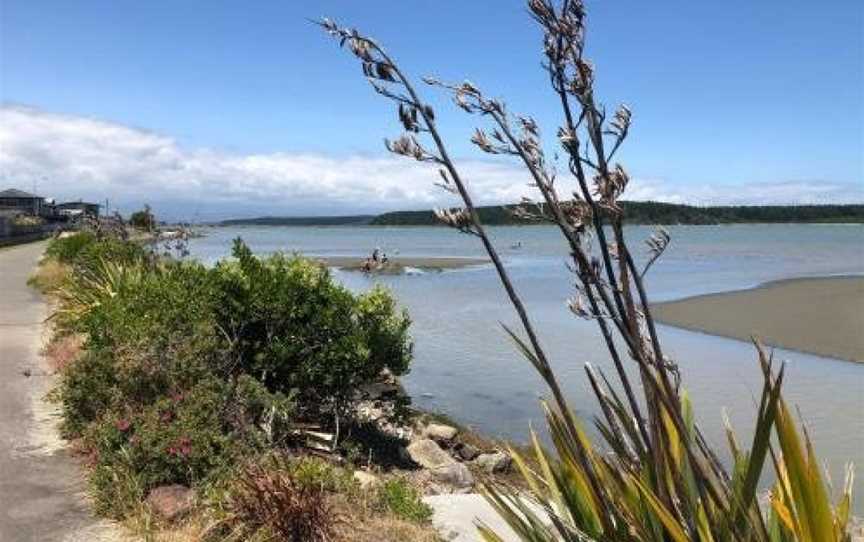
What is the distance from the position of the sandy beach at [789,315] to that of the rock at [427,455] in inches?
431

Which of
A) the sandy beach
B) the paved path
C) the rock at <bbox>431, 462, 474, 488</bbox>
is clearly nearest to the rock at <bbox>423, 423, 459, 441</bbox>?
the rock at <bbox>431, 462, 474, 488</bbox>

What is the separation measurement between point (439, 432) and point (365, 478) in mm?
3599

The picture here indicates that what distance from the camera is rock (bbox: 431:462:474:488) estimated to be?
7.91 meters

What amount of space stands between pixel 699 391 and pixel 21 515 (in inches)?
412

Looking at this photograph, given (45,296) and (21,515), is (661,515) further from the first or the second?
(45,296)

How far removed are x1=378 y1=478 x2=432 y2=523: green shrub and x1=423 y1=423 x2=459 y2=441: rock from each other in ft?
13.8

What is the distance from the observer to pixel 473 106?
6.49 ft

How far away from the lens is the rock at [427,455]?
331 inches

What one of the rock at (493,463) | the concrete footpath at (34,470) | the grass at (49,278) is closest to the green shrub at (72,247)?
the grass at (49,278)

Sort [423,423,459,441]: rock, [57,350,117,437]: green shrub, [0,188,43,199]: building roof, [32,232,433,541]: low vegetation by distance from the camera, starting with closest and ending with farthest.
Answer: [32,232,433,541]: low vegetation
[57,350,117,437]: green shrub
[423,423,459,441]: rock
[0,188,43,199]: building roof

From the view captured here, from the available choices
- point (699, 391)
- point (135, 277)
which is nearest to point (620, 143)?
point (135, 277)

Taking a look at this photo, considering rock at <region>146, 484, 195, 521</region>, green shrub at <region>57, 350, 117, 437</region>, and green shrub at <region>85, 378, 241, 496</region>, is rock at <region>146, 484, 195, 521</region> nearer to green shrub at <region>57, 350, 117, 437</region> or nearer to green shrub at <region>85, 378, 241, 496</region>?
green shrub at <region>85, 378, 241, 496</region>

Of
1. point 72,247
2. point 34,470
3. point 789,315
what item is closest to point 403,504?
point 34,470

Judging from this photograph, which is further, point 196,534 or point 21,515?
point 21,515
